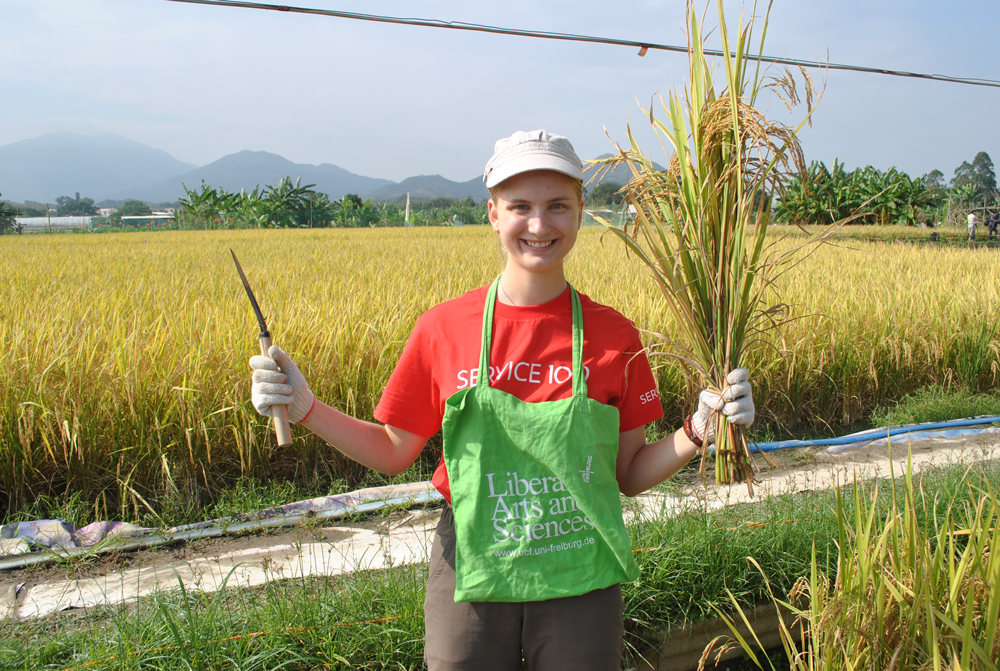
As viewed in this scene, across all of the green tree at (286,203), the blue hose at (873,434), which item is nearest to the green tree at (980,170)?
the green tree at (286,203)

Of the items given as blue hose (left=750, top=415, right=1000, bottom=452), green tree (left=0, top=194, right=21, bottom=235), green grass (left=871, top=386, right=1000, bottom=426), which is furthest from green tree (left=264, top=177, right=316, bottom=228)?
blue hose (left=750, top=415, right=1000, bottom=452)

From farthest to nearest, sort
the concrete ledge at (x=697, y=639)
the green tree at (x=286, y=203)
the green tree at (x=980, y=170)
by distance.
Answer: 1. the green tree at (x=980, y=170)
2. the green tree at (x=286, y=203)
3. the concrete ledge at (x=697, y=639)

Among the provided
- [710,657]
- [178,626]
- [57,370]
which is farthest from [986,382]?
[57,370]

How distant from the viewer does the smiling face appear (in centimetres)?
118

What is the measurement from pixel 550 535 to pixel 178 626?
112 cm

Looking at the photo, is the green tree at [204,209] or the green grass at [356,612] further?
the green tree at [204,209]

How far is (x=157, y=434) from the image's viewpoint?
279 centimetres

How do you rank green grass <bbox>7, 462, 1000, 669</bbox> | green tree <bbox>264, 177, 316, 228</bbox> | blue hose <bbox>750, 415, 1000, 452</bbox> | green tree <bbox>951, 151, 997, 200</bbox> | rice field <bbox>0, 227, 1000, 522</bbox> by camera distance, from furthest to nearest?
green tree <bbox>951, 151, 997, 200</bbox> → green tree <bbox>264, 177, 316, 228</bbox> → blue hose <bbox>750, 415, 1000, 452</bbox> → rice field <bbox>0, 227, 1000, 522</bbox> → green grass <bbox>7, 462, 1000, 669</bbox>

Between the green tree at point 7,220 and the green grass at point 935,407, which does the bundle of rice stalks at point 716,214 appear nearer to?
the green grass at point 935,407

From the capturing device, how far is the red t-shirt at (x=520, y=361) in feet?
4.03

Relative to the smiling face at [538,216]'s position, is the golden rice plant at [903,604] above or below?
below

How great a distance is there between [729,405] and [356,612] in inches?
47.1

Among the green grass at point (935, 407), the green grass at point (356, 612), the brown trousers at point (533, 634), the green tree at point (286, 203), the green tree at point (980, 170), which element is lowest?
the green grass at point (356, 612)

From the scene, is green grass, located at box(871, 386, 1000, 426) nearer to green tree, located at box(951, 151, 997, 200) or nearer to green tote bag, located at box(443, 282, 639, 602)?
green tote bag, located at box(443, 282, 639, 602)
